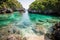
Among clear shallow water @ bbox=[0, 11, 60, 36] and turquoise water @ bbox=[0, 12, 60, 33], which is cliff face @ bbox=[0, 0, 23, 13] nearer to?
turquoise water @ bbox=[0, 12, 60, 33]

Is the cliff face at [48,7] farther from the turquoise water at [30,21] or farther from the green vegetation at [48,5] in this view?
the turquoise water at [30,21]

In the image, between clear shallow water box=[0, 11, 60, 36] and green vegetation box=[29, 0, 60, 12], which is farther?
green vegetation box=[29, 0, 60, 12]

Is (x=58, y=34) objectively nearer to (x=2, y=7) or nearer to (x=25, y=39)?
(x=25, y=39)

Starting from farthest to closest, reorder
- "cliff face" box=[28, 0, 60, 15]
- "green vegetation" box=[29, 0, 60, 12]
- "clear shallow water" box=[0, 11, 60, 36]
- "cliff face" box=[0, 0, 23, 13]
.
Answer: "cliff face" box=[0, 0, 23, 13], "cliff face" box=[28, 0, 60, 15], "green vegetation" box=[29, 0, 60, 12], "clear shallow water" box=[0, 11, 60, 36]

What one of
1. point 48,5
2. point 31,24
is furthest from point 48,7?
point 31,24

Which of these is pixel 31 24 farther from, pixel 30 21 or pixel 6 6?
pixel 6 6

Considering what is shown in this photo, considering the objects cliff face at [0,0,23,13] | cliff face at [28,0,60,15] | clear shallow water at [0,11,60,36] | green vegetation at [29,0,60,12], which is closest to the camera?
clear shallow water at [0,11,60,36]

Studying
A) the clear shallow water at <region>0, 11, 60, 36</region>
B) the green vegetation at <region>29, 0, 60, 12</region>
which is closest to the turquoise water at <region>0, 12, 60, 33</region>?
the clear shallow water at <region>0, 11, 60, 36</region>

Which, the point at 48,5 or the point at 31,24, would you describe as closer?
the point at 31,24

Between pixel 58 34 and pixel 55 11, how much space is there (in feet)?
127

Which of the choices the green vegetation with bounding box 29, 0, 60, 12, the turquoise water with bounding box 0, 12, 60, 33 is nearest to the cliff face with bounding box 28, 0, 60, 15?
the green vegetation with bounding box 29, 0, 60, 12

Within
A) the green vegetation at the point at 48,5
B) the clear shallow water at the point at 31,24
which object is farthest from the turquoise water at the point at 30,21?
the green vegetation at the point at 48,5

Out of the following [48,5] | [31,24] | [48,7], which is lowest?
[48,7]

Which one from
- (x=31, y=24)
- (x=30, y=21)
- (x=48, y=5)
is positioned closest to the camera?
(x=31, y=24)
